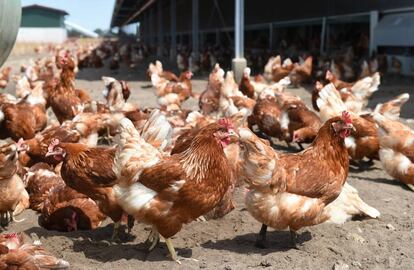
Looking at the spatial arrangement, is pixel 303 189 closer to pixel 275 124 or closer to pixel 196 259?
pixel 196 259

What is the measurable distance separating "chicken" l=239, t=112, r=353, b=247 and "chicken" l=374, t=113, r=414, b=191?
84.5 inches

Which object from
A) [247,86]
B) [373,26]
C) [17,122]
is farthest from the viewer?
[373,26]

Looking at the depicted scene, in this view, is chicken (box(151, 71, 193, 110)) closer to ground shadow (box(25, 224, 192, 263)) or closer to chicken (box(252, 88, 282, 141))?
chicken (box(252, 88, 282, 141))

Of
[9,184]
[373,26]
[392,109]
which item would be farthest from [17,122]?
[373,26]

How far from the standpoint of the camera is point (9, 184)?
4.81 meters

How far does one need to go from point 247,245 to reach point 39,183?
8.52 feet

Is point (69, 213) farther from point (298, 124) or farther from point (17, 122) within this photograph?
point (298, 124)

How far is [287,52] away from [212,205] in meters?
20.7

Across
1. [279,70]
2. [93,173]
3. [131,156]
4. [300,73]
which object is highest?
[279,70]

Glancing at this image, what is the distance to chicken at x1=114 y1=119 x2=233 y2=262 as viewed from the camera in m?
3.97

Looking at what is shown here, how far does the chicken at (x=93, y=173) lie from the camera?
4.38 m

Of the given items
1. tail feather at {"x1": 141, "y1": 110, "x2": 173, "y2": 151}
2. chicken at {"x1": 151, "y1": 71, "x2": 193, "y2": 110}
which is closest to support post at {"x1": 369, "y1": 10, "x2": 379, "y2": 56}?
chicken at {"x1": 151, "y1": 71, "x2": 193, "y2": 110}

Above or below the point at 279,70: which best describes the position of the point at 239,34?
above

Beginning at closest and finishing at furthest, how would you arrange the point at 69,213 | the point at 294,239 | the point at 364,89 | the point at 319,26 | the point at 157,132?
the point at 294,239 → the point at 69,213 → the point at 157,132 → the point at 364,89 → the point at 319,26
